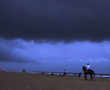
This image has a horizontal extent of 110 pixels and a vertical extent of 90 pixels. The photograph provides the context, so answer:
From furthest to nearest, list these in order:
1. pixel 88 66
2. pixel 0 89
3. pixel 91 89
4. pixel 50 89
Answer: pixel 88 66 < pixel 91 89 < pixel 50 89 < pixel 0 89

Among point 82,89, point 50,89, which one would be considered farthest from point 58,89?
point 82,89

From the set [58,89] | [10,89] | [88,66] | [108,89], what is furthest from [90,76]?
[10,89]

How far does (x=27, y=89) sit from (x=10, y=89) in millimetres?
1172

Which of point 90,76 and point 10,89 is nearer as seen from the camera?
point 10,89

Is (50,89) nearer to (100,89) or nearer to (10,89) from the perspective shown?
(10,89)

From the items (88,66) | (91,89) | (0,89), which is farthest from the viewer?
(88,66)

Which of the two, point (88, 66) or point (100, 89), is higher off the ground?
point (88, 66)

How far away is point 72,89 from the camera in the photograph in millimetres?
18984

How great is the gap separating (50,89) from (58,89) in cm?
64

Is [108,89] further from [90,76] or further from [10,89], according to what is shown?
[90,76]

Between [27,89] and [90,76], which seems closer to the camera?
[27,89]

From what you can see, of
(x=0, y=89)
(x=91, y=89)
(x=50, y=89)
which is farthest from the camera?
(x=91, y=89)

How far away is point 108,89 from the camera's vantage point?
65.6 feet

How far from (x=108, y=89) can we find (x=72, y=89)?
3.12m
